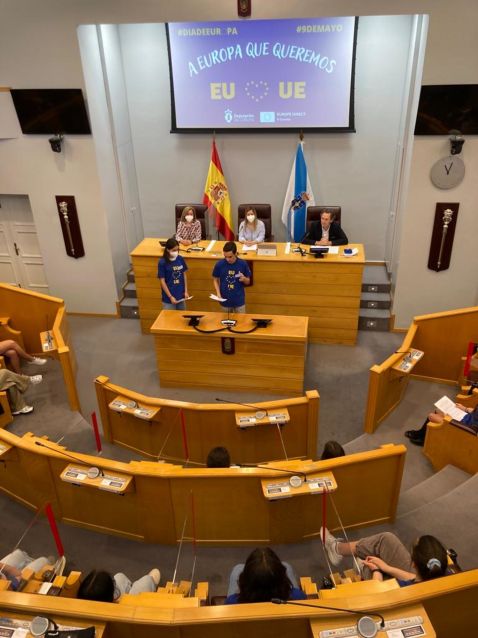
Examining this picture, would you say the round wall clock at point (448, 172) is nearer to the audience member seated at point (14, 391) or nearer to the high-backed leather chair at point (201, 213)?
the high-backed leather chair at point (201, 213)

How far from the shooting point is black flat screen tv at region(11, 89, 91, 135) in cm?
644

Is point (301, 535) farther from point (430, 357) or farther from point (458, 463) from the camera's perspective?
point (430, 357)

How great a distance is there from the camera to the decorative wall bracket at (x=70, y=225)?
7.08 m

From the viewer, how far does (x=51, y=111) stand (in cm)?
657

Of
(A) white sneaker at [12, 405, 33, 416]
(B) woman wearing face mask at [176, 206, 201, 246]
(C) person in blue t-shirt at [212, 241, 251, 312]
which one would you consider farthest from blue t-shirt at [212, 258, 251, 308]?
(A) white sneaker at [12, 405, 33, 416]

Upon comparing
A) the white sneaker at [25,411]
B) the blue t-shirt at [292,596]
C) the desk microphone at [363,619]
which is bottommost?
the white sneaker at [25,411]

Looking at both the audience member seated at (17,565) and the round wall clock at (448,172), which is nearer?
the audience member seated at (17,565)

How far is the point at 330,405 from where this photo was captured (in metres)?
5.64

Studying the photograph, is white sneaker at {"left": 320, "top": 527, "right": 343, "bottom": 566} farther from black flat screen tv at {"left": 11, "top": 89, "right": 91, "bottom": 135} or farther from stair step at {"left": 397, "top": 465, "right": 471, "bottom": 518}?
black flat screen tv at {"left": 11, "top": 89, "right": 91, "bottom": 135}

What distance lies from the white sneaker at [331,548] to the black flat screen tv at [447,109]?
4.63 m

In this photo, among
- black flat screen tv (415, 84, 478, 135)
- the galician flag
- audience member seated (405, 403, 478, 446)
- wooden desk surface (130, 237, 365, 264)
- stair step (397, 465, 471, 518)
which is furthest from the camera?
the galician flag

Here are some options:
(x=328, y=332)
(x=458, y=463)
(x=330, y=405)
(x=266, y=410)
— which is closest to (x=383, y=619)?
(x=266, y=410)

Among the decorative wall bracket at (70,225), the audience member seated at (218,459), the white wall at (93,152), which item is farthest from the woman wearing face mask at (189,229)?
the audience member seated at (218,459)

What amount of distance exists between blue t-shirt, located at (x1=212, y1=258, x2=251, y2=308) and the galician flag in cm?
216
